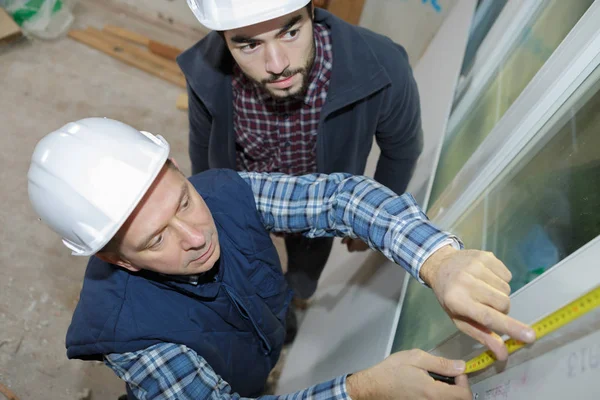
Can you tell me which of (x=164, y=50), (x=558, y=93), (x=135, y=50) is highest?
(x=558, y=93)

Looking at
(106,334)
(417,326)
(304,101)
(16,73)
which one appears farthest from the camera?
(16,73)

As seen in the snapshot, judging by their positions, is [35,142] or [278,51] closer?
[278,51]

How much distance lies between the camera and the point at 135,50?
12.2 feet

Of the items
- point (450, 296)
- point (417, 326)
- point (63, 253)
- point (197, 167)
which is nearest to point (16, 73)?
point (63, 253)

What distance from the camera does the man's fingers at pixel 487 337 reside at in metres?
0.83

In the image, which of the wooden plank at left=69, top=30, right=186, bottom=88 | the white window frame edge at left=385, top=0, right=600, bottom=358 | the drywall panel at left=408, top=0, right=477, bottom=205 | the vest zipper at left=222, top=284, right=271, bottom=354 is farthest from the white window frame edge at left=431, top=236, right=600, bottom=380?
the wooden plank at left=69, top=30, right=186, bottom=88

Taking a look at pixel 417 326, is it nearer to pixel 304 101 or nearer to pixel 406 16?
pixel 304 101

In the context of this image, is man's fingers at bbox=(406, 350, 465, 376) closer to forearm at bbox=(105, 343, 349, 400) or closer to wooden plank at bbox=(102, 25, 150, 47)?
forearm at bbox=(105, 343, 349, 400)

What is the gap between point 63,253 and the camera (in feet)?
9.03

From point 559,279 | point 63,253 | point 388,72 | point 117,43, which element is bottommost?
point 63,253

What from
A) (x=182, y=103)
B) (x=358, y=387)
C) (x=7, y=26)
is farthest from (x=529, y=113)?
(x=7, y=26)

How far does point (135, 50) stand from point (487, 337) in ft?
11.7

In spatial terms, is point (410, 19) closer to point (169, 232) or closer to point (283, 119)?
point (283, 119)

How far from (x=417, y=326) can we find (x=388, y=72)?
809 millimetres
